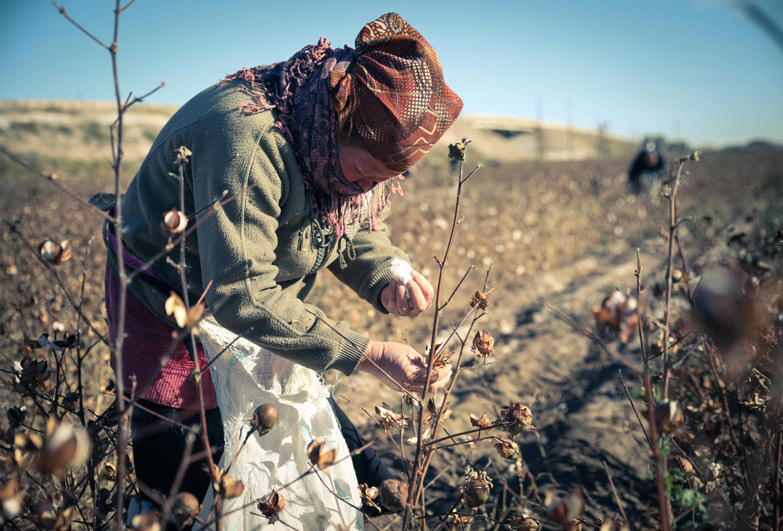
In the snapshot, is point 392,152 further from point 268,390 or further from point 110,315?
point 110,315

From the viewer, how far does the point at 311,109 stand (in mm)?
1128

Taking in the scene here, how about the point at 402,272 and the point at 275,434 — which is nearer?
the point at 275,434

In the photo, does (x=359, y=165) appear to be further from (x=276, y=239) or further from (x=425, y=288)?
(x=425, y=288)

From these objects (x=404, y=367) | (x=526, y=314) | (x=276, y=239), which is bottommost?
(x=526, y=314)

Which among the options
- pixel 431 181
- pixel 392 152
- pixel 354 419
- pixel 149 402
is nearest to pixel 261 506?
pixel 149 402

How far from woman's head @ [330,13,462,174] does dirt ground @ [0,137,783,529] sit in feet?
0.81

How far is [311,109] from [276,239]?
30 cm

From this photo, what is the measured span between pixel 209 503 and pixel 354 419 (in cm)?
169

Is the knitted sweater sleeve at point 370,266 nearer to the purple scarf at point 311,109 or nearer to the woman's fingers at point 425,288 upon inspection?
the woman's fingers at point 425,288

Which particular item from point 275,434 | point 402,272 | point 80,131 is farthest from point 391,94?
point 80,131

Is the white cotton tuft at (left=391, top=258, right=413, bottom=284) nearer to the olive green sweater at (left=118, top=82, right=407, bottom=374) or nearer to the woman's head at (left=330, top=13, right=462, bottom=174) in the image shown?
the olive green sweater at (left=118, top=82, right=407, bottom=374)

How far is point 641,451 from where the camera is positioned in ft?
7.87

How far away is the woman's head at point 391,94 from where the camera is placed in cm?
108

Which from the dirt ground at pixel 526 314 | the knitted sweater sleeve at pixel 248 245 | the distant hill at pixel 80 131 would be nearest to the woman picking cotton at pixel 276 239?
the knitted sweater sleeve at pixel 248 245
